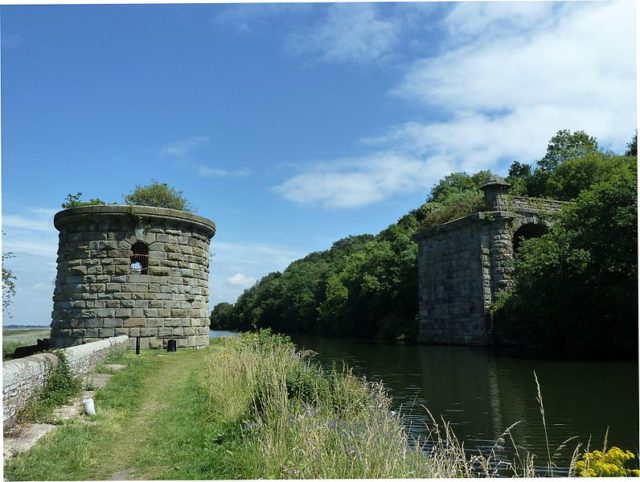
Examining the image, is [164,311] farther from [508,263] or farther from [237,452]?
[508,263]

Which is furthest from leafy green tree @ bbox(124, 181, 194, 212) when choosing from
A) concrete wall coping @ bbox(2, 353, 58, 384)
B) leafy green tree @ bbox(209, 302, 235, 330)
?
leafy green tree @ bbox(209, 302, 235, 330)

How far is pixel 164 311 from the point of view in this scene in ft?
55.0

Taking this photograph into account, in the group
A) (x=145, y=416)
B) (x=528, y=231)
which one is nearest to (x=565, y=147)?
(x=528, y=231)

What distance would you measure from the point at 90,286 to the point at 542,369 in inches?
510

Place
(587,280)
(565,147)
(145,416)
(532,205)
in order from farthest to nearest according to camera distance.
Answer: (565,147)
(532,205)
(587,280)
(145,416)

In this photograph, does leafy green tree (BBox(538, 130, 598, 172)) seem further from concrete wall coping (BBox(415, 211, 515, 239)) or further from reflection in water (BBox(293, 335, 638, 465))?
reflection in water (BBox(293, 335, 638, 465))

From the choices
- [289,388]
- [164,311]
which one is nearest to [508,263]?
[164,311]

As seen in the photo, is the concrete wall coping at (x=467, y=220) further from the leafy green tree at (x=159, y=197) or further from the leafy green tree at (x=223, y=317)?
the leafy green tree at (x=223, y=317)

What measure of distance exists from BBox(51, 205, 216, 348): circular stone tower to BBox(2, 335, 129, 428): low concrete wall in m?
5.97

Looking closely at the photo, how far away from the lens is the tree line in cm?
1884

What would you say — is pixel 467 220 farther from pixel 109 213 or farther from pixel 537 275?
pixel 109 213

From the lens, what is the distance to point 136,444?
260 inches

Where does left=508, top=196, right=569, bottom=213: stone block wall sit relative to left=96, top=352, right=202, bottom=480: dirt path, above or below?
above

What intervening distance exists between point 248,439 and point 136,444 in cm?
139
